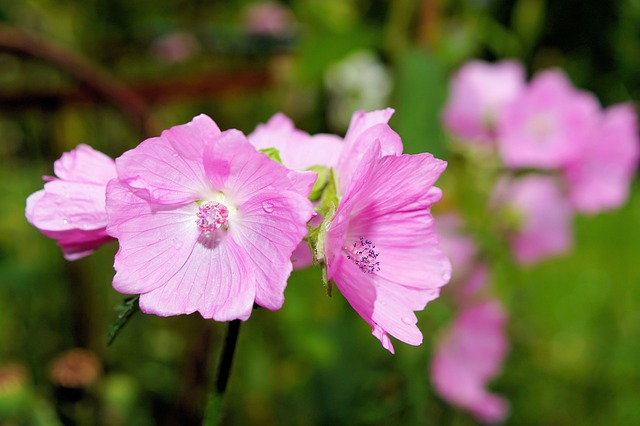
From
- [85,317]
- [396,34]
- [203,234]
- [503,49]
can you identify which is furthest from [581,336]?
[203,234]

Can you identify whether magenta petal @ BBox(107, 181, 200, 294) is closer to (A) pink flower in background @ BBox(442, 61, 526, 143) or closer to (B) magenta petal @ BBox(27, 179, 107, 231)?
(B) magenta petal @ BBox(27, 179, 107, 231)

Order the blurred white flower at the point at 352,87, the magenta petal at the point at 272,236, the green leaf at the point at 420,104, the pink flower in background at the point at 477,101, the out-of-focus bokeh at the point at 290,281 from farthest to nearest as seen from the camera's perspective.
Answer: the blurred white flower at the point at 352,87, the pink flower in background at the point at 477,101, the out-of-focus bokeh at the point at 290,281, the green leaf at the point at 420,104, the magenta petal at the point at 272,236

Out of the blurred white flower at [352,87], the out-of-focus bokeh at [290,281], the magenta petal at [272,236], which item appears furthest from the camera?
the blurred white flower at [352,87]

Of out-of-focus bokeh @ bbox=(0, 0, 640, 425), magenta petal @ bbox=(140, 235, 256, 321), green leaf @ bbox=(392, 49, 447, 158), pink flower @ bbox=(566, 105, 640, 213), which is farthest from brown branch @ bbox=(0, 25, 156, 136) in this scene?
pink flower @ bbox=(566, 105, 640, 213)

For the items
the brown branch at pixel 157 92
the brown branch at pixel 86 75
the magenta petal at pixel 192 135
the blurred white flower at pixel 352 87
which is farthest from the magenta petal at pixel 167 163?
the blurred white flower at pixel 352 87

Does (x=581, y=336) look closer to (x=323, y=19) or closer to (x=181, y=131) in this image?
(x=323, y=19)

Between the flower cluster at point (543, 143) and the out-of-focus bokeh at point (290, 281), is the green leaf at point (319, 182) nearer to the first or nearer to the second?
the out-of-focus bokeh at point (290, 281)
